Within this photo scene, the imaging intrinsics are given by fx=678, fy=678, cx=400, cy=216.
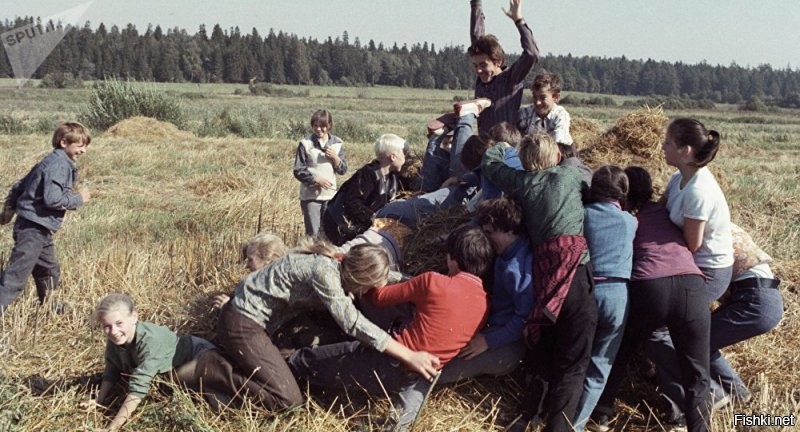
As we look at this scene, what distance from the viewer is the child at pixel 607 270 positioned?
12.8ft

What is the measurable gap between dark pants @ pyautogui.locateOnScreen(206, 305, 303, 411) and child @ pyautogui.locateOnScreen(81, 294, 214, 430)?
1.08 ft

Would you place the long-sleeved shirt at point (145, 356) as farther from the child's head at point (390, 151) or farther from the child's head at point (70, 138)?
the child's head at point (390, 151)

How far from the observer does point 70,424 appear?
3980 mm

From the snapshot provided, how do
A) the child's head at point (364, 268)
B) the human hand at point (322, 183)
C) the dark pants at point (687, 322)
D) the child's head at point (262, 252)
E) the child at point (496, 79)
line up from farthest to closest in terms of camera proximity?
the human hand at point (322, 183)
the child at point (496, 79)
the child's head at point (262, 252)
the child's head at point (364, 268)
the dark pants at point (687, 322)

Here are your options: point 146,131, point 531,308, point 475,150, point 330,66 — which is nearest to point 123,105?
point 146,131

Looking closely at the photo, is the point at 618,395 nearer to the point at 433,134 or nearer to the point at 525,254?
the point at 525,254

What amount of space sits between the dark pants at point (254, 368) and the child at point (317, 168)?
10.4 ft

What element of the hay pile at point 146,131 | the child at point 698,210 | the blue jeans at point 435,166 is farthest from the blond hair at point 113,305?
the hay pile at point 146,131

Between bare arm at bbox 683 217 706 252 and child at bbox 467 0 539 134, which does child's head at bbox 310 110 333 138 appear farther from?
bare arm at bbox 683 217 706 252

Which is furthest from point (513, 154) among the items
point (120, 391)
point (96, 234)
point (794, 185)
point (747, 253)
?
point (794, 185)

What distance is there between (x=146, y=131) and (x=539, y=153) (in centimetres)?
1989

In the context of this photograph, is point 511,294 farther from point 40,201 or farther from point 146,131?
point 146,131

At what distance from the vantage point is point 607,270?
392 cm

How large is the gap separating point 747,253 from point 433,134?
118 inches
